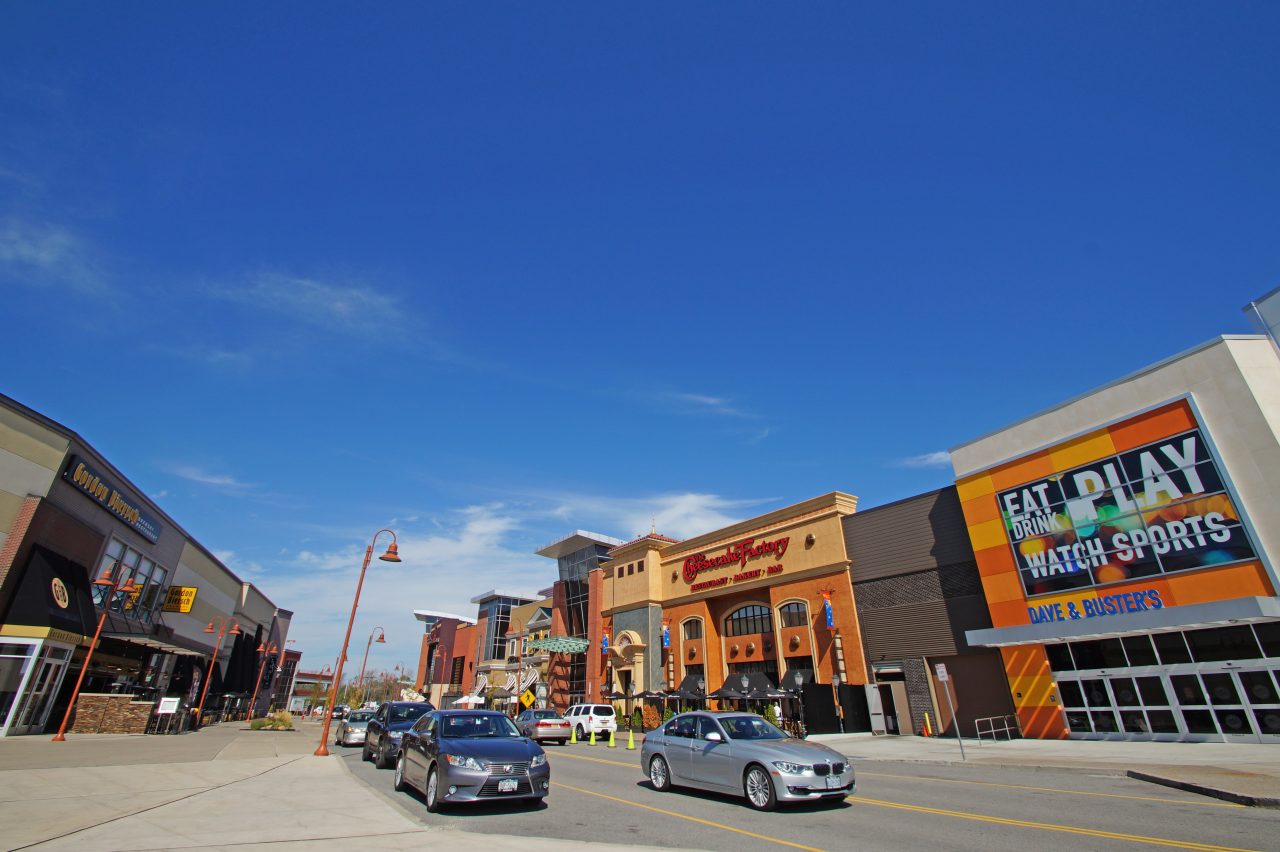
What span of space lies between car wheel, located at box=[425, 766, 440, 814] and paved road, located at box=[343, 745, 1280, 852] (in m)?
0.21

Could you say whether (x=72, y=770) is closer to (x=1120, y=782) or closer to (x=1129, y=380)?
(x=1120, y=782)

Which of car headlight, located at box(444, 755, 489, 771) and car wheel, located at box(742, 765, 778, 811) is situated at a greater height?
car headlight, located at box(444, 755, 489, 771)

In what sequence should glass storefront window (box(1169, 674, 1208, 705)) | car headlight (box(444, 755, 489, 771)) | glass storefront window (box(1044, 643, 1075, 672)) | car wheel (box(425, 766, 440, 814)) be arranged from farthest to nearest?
glass storefront window (box(1044, 643, 1075, 672))
glass storefront window (box(1169, 674, 1208, 705))
car wheel (box(425, 766, 440, 814))
car headlight (box(444, 755, 489, 771))

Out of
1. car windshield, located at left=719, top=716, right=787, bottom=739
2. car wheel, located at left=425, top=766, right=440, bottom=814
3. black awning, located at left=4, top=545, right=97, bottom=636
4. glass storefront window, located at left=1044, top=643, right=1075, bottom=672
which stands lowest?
car wheel, located at left=425, top=766, right=440, bottom=814

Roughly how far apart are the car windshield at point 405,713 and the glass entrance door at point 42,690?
1843 cm

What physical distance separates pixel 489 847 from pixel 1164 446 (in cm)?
2589

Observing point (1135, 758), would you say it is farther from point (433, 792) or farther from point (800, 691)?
point (433, 792)

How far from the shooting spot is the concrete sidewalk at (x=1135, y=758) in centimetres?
1131

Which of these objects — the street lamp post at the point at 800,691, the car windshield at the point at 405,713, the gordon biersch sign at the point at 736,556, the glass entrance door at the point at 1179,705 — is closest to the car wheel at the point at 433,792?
the car windshield at the point at 405,713

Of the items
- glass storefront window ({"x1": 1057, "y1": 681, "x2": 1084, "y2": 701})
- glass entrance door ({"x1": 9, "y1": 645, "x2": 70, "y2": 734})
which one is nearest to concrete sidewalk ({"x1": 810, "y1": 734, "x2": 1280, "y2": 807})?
glass storefront window ({"x1": 1057, "y1": 681, "x2": 1084, "y2": 701})

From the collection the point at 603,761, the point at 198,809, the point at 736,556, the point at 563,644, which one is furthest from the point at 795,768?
the point at 563,644

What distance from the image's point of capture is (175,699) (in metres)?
29.3

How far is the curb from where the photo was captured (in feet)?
32.1

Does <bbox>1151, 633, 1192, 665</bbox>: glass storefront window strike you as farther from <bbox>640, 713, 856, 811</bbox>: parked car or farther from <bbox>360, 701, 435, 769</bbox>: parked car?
<bbox>360, 701, 435, 769</bbox>: parked car
